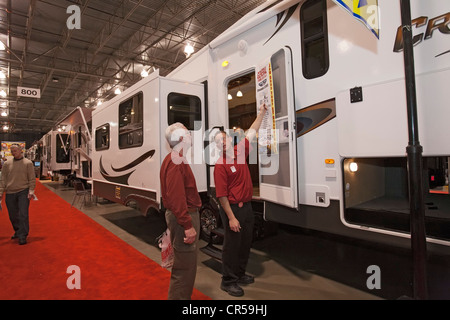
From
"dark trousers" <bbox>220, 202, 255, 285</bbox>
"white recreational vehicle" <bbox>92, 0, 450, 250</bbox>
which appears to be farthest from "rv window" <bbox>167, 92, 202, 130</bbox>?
"dark trousers" <bbox>220, 202, 255, 285</bbox>

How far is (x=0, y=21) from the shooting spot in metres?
8.57

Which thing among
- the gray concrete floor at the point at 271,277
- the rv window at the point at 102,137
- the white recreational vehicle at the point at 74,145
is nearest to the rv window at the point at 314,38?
the gray concrete floor at the point at 271,277

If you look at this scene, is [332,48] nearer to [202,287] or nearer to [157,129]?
[157,129]

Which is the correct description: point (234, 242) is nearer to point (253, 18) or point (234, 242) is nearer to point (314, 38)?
point (314, 38)

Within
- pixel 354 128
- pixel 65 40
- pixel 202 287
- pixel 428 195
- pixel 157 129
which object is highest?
pixel 65 40

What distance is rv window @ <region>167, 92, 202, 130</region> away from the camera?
12.0 ft

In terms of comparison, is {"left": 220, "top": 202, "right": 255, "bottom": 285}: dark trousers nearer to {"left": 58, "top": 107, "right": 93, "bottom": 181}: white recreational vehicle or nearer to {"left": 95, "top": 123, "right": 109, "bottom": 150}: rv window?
{"left": 95, "top": 123, "right": 109, "bottom": 150}: rv window

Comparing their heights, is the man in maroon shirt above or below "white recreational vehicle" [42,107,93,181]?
below

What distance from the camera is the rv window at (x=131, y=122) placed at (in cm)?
402

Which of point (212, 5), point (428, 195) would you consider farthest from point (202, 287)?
point (212, 5)

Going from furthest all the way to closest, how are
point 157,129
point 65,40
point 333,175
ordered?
point 65,40
point 157,129
point 333,175

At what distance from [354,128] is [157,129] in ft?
7.77

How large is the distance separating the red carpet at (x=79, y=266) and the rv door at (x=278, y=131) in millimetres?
1281

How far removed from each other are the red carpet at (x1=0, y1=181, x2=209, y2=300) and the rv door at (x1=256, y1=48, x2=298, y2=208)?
128 centimetres
